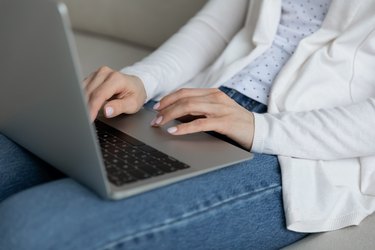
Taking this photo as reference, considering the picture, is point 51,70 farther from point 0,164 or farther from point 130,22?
point 130,22

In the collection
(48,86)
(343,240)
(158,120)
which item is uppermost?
(48,86)

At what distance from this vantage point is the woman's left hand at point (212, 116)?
0.79 m

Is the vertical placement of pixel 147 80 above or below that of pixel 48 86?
below

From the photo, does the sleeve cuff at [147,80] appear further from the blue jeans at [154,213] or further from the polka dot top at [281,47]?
the blue jeans at [154,213]

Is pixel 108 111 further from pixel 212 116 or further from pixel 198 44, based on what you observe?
pixel 198 44

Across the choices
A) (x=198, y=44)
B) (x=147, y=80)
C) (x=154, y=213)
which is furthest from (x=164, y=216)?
(x=198, y=44)

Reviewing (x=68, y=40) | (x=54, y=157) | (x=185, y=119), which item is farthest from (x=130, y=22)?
(x=68, y=40)

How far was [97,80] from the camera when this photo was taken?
2.92 feet

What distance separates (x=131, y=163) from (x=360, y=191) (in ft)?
1.14

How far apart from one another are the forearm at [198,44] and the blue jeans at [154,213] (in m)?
0.32

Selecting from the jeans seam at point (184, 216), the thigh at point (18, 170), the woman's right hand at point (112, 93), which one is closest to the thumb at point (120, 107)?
the woman's right hand at point (112, 93)

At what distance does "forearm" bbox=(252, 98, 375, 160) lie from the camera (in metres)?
0.80

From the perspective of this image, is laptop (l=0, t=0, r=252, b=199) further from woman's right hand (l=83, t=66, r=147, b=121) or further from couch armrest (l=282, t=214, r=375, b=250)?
couch armrest (l=282, t=214, r=375, b=250)

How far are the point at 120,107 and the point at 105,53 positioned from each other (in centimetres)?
65
